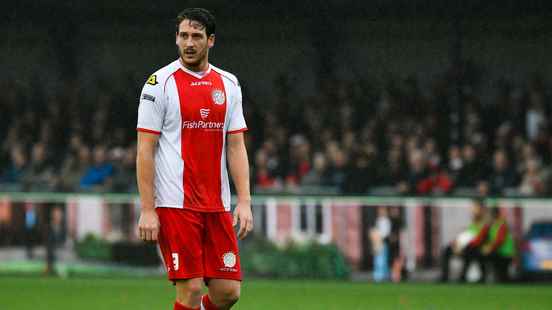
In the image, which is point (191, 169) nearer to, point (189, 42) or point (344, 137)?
point (189, 42)

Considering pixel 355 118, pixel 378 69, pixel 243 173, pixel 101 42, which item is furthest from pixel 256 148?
pixel 243 173

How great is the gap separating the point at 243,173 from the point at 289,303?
17.9 ft

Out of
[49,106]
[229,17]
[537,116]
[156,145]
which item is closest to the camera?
[156,145]

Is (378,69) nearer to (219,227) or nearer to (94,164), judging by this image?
(94,164)

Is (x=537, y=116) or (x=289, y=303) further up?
(x=537, y=116)

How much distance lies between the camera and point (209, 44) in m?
6.14

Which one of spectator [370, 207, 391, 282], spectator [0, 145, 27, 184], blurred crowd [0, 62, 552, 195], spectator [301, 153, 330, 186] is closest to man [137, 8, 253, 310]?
spectator [370, 207, 391, 282]

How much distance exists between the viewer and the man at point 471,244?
1415 centimetres

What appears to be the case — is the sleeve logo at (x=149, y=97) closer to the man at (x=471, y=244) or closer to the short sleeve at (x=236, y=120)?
the short sleeve at (x=236, y=120)

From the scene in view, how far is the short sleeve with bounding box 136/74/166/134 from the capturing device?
604 cm

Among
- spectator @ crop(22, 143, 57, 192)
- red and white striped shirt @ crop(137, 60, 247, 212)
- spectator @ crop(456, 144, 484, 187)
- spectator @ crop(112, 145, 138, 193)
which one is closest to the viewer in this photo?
red and white striped shirt @ crop(137, 60, 247, 212)

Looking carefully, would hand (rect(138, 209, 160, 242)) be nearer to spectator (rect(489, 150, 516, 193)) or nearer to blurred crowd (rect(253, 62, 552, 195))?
blurred crowd (rect(253, 62, 552, 195))

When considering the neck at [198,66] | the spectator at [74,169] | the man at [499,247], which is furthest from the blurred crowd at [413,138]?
the neck at [198,66]

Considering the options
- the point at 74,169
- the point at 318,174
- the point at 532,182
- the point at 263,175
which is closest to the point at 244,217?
the point at 532,182
